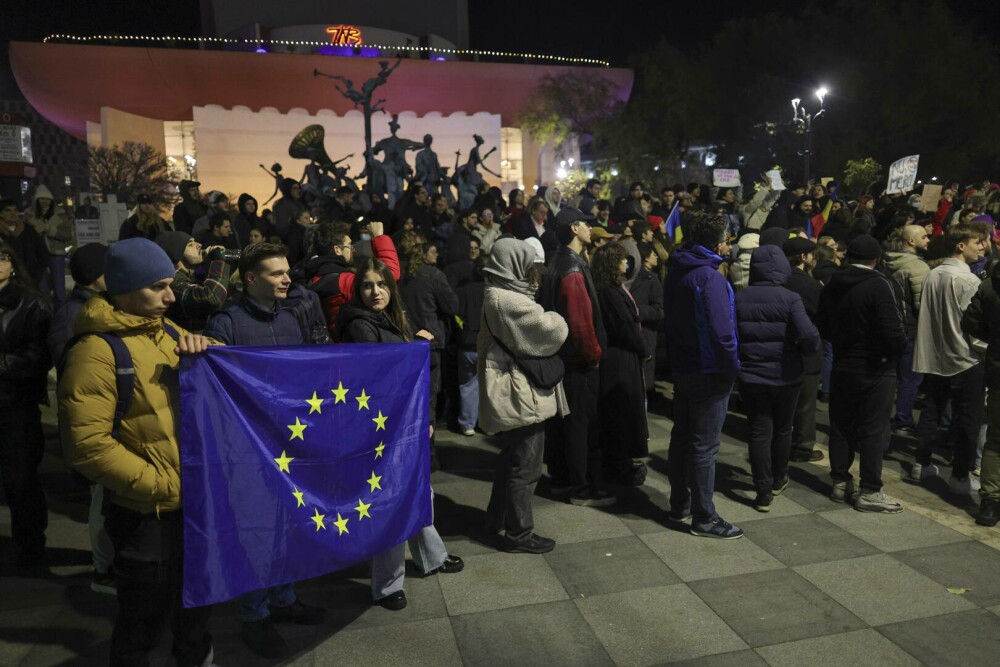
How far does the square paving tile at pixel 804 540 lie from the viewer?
4.68m

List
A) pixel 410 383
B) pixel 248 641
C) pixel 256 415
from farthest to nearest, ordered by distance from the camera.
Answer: pixel 410 383, pixel 248 641, pixel 256 415

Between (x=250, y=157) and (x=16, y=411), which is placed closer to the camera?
(x=16, y=411)

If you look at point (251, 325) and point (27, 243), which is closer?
point (251, 325)

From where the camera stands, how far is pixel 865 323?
5305 mm

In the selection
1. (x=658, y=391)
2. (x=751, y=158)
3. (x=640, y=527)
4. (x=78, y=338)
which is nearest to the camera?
(x=78, y=338)

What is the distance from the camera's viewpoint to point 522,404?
454 cm

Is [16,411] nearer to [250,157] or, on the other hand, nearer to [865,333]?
[865,333]

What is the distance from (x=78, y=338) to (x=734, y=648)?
3121mm

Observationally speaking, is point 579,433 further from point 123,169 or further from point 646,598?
point 123,169

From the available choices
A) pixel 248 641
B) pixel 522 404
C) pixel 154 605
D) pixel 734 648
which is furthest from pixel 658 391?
pixel 154 605

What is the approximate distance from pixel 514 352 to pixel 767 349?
191 cm

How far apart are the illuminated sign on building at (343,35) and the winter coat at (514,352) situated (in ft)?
153

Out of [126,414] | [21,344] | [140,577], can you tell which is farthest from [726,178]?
[140,577]

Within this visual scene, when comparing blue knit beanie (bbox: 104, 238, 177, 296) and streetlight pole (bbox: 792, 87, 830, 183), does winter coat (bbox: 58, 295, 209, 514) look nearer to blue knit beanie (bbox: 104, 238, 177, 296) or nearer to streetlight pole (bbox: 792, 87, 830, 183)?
blue knit beanie (bbox: 104, 238, 177, 296)
